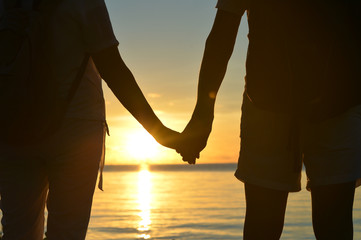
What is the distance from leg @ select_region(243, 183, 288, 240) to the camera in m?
2.50

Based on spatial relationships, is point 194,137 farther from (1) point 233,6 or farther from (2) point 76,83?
(2) point 76,83

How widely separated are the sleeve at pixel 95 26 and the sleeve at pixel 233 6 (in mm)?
628

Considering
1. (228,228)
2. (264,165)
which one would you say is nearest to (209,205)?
(228,228)

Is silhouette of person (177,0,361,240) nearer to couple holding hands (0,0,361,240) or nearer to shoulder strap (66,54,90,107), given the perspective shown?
couple holding hands (0,0,361,240)

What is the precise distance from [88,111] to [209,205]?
2368 cm

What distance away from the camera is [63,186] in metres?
2.23

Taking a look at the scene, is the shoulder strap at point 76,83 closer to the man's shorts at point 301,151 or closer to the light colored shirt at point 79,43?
the light colored shirt at point 79,43

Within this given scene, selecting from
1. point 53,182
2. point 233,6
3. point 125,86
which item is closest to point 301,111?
point 233,6

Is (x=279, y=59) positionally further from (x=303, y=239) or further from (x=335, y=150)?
(x=303, y=239)

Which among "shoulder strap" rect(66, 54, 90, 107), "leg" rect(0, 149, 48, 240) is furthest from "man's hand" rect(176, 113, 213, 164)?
"leg" rect(0, 149, 48, 240)

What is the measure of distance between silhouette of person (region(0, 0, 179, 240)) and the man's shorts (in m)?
0.75

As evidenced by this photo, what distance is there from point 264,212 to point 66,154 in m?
1.00

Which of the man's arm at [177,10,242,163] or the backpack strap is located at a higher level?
the backpack strap

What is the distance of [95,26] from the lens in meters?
2.24
